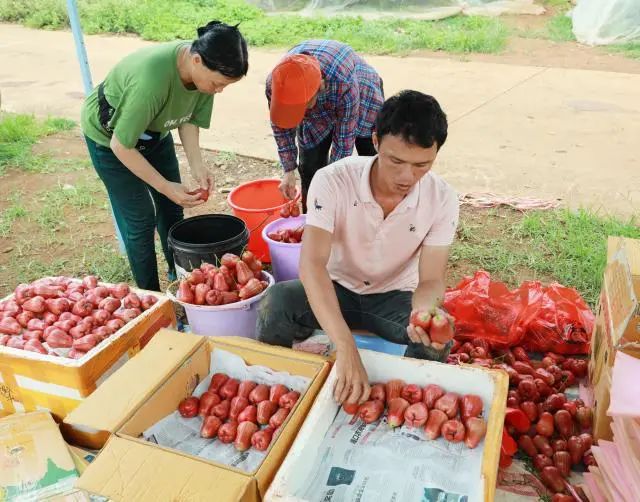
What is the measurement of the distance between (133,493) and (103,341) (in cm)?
100

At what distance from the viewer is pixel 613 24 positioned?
9.86 m

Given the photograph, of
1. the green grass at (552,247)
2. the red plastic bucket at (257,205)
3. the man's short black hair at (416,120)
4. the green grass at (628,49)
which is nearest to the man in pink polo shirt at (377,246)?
the man's short black hair at (416,120)

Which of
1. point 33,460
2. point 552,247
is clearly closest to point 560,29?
point 552,247

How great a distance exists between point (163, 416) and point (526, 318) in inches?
75.3

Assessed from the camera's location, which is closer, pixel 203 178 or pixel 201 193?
pixel 201 193

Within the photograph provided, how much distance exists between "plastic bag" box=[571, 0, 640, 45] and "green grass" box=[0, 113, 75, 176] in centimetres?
873

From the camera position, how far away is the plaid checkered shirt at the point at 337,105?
11.0 ft

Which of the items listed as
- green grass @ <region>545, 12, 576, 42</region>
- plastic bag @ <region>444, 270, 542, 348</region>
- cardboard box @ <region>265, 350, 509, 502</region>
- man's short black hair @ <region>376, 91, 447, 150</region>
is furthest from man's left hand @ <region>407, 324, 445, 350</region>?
green grass @ <region>545, 12, 576, 42</region>

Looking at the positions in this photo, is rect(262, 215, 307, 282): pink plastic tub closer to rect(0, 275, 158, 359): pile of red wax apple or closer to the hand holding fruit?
rect(0, 275, 158, 359): pile of red wax apple

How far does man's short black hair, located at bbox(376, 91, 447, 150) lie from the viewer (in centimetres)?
200

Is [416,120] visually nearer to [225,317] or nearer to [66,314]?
[225,317]

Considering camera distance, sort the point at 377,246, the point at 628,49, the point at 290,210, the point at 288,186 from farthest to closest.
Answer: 1. the point at 628,49
2. the point at 288,186
3. the point at 290,210
4. the point at 377,246

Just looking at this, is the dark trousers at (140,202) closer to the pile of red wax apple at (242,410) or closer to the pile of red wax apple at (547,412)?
the pile of red wax apple at (242,410)

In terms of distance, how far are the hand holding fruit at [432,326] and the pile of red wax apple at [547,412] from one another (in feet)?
2.23
